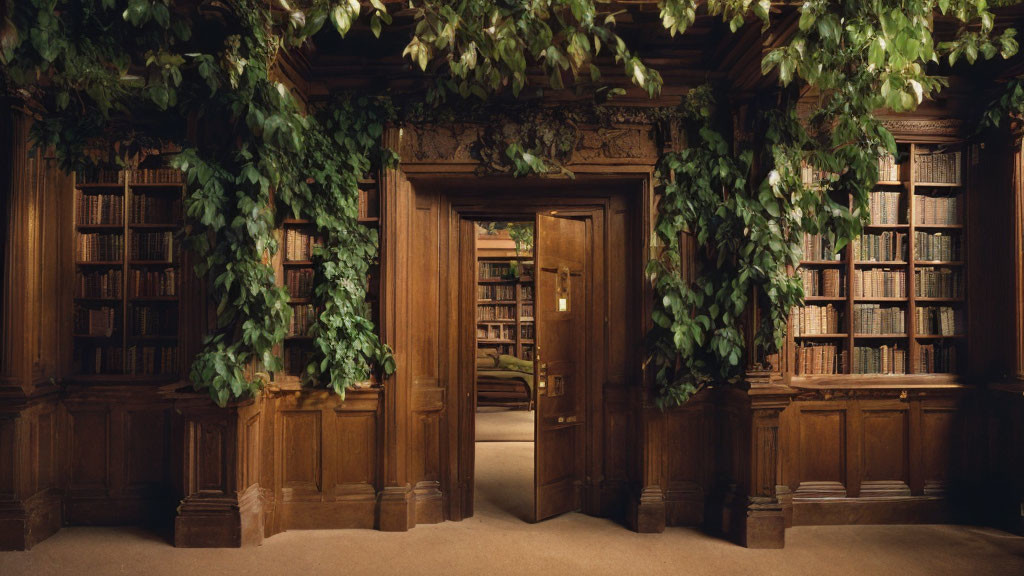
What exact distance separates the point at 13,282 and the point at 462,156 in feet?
9.83

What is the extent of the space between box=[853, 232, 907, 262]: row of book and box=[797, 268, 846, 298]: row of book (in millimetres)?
209

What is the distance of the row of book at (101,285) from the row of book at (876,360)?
17.4 ft

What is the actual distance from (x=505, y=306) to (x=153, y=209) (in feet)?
18.6

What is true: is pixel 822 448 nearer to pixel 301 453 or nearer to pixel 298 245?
pixel 301 453

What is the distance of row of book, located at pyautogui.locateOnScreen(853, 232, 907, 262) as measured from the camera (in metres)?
4.19

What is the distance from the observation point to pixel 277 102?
3.18m

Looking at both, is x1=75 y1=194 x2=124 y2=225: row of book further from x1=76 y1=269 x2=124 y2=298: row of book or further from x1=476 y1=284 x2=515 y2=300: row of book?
x1=476 y1=284 x2=515 y2=300: row of book

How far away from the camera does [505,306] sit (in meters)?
9.23

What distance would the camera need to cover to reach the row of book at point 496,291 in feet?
30.1

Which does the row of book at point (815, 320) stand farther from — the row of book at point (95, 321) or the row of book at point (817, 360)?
the row of book at point (95, 321)

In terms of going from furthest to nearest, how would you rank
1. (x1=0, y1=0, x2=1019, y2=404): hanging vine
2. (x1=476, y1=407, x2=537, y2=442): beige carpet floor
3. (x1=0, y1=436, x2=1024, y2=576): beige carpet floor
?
(x1=476, y1=407, x2=537, y2=442): beige carpet floor → (x1=0, y1=436, x2=1024, y2=576): beige carpet floor → (x1=0, y1=0, x2=1019, y2=404): hanging vine

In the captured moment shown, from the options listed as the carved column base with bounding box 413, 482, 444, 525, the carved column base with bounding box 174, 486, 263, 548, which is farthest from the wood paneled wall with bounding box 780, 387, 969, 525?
the carved column base with bounding box 174, 486, 263, 548

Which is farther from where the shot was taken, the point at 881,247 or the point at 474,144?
the point at 881,247

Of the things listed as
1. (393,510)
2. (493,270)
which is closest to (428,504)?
(393,510)
